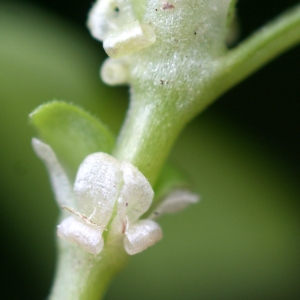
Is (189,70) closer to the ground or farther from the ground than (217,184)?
closer to the ground

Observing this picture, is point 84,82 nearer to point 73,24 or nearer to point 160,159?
point 73,24

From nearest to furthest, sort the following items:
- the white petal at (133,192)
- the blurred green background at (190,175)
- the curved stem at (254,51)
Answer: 1. the white petal at (133,192)
2. the curved stem at (254,51)
3. the blurred green background at (190,175)

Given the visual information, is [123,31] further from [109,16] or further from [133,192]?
[133,192]

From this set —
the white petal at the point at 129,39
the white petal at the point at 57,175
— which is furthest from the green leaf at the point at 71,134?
the white petal at the point at 129,39

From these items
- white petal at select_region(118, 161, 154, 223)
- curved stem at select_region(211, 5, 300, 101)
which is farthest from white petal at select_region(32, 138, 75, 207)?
curved stem at select_region(211, 5, 300, 101)

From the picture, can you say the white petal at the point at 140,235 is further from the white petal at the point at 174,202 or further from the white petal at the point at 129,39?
the white petal at the point at 129,39

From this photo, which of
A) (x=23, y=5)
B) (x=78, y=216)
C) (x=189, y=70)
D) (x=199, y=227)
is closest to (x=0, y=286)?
(x=199, y=227)

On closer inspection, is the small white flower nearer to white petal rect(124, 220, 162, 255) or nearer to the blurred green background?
white petal rect(124, 220, 162, 255)
